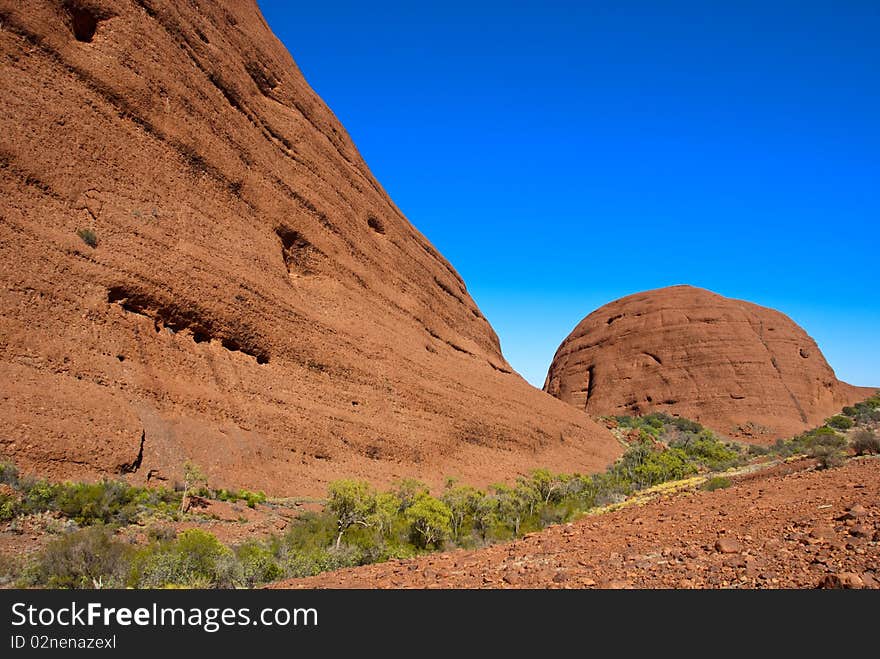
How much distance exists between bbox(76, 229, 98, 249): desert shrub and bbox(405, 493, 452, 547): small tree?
11.0 metres

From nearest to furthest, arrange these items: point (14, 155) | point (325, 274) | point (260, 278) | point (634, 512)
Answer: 1. point (634, 512)
2. point (14, 155)
3. point (260, 278)
4. point (325, 274)

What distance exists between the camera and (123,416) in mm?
13031

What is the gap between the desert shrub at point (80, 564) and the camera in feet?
21.7

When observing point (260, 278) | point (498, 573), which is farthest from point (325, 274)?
point (498, 573)

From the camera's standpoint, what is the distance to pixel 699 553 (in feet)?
18.3

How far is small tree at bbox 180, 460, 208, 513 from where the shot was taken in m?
12.6

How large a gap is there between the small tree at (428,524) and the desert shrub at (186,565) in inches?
190

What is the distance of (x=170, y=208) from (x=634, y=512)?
16.2 metres

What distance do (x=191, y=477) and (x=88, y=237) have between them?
23.5 feet

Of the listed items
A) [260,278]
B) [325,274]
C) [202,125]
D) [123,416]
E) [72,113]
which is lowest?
[123,416]

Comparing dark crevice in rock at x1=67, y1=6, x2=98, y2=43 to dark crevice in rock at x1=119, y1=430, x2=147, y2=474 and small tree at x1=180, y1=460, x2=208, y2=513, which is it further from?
small tree at x1=180, y1=460, x2=208, y2=513

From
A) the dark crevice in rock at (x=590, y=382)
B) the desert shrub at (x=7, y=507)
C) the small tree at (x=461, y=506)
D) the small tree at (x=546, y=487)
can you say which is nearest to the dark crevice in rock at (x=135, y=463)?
the desert shrub at (x=7, y=507)

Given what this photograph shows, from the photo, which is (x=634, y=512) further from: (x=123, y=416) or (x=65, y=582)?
(x=123, y=416)

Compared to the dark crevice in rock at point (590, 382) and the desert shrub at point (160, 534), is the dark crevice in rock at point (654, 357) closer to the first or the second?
the dark crevice in rock at point (590, 382)
